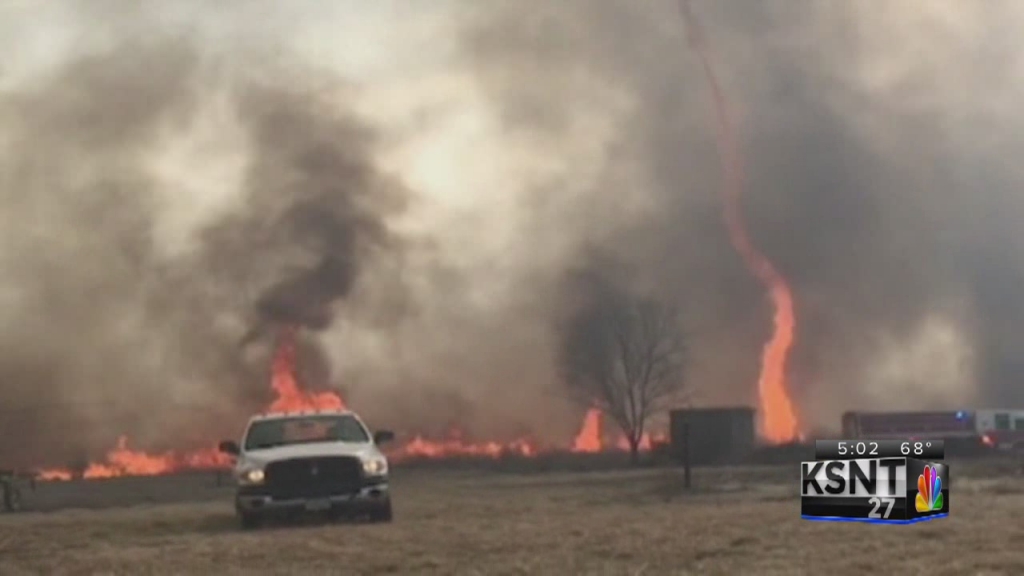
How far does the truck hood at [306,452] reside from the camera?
22.3 m

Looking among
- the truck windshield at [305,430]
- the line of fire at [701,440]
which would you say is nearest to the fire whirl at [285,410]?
the line of fire at [701,440]

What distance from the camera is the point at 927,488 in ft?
40.3

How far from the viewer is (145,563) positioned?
52.9 feet

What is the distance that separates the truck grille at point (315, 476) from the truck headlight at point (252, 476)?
0.32ft

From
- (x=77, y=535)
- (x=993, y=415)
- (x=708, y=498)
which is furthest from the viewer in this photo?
(x=993, y=415)

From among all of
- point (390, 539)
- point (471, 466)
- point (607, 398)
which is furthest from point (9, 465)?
point (390, 539)

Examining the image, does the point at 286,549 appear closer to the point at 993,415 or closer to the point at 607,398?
the point at 993,415

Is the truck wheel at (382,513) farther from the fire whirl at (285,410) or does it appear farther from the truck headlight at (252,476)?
the fire whirl at (285,410)

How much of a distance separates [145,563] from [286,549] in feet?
5.61

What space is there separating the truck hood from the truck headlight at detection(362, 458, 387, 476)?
4.6 inches

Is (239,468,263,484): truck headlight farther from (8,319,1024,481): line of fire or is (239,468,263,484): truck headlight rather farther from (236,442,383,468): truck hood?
(8,319,1024,481): line of fire

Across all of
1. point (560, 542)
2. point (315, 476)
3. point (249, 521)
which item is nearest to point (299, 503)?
point (315, 476)

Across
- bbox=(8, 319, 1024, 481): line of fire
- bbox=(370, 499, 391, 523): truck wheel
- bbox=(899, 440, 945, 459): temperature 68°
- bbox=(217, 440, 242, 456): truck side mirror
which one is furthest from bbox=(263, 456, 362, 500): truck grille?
bbox=(8, 319, 1024, 481): line of fire

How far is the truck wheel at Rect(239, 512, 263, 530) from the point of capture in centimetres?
2186
